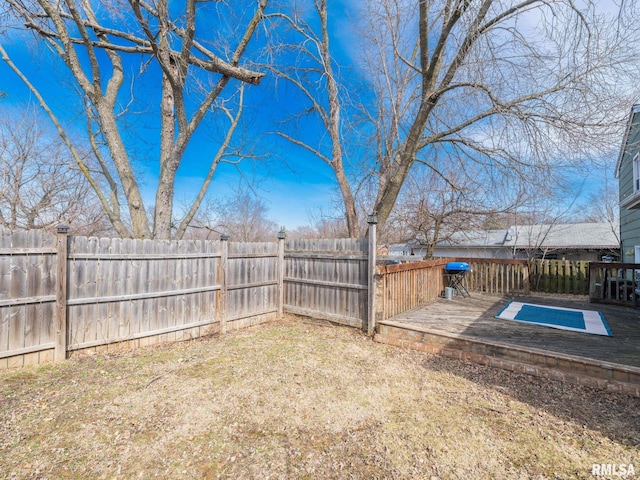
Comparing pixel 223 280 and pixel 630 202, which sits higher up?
pixel 630 202

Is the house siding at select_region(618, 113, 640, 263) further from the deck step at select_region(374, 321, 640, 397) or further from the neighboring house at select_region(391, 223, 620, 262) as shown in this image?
the deck step at select_region(374, 321, 640, 397)

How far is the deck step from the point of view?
320cm

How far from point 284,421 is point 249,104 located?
27.8ft

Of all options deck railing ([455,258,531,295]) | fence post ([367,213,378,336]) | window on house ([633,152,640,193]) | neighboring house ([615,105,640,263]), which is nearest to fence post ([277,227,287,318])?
fence post ([367,213,378,336])

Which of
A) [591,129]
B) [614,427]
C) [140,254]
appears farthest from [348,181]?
[614,427]

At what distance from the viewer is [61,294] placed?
12.7 ft

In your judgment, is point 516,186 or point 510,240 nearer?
point 516,186

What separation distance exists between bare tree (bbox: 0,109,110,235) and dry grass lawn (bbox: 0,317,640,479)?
7.05m

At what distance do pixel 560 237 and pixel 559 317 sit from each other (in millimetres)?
14952

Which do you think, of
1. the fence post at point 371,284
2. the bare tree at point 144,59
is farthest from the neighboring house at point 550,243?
the bare tree at point 144,59

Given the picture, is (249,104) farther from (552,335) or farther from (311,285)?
(552,335)

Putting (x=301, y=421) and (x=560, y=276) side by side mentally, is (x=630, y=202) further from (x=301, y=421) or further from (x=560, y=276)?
(x=301, y=421)

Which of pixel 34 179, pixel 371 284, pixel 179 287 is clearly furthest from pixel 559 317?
pixel 34 179

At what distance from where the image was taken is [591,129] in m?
4.84
